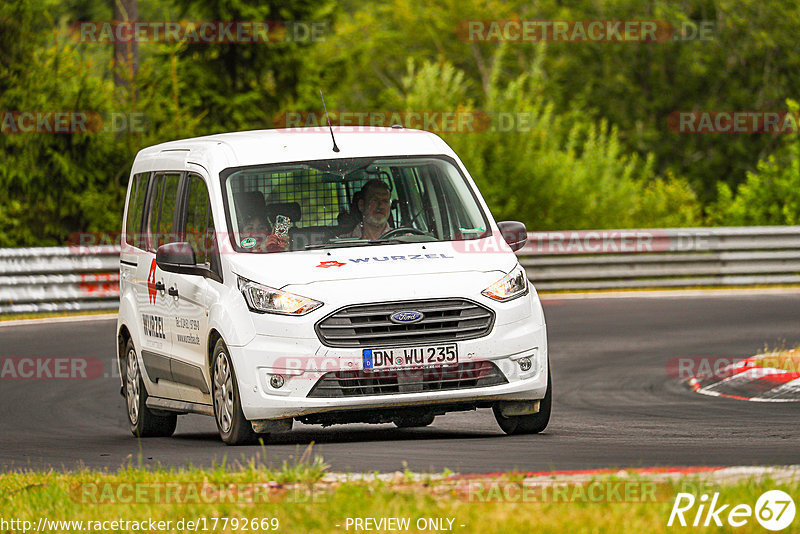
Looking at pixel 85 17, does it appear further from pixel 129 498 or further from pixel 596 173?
pixel 129 498

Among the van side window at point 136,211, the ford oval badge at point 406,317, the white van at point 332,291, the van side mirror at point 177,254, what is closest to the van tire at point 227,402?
the white van at point 332,291

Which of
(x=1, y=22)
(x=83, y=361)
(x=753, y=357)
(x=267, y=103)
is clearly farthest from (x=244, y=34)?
(x=753, y=357)

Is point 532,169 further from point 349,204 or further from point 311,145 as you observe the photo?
point 349,204

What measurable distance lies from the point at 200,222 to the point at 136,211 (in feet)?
6.63

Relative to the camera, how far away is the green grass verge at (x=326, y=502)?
19.4ft

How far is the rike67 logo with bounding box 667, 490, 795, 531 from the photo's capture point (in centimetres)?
577

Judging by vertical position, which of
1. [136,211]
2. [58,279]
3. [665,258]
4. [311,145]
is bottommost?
[665,258]

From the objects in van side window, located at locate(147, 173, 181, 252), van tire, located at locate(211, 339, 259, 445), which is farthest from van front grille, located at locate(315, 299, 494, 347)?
van side window, located at locate(147, 173, 181, 252)

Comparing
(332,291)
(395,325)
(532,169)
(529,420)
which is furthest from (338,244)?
(532,169)

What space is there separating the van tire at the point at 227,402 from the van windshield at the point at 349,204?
76cm

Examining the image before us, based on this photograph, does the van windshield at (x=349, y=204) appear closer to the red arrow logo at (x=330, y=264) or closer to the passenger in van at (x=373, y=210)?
the passenger in van at (x=373, y=210)

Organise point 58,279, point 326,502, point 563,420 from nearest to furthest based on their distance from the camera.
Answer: point 326,502, point 563,420, point 58,279

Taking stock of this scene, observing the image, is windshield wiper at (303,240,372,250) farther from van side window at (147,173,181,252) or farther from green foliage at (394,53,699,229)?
green foliage at (394,53,699,229)

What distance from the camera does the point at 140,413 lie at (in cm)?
1195
